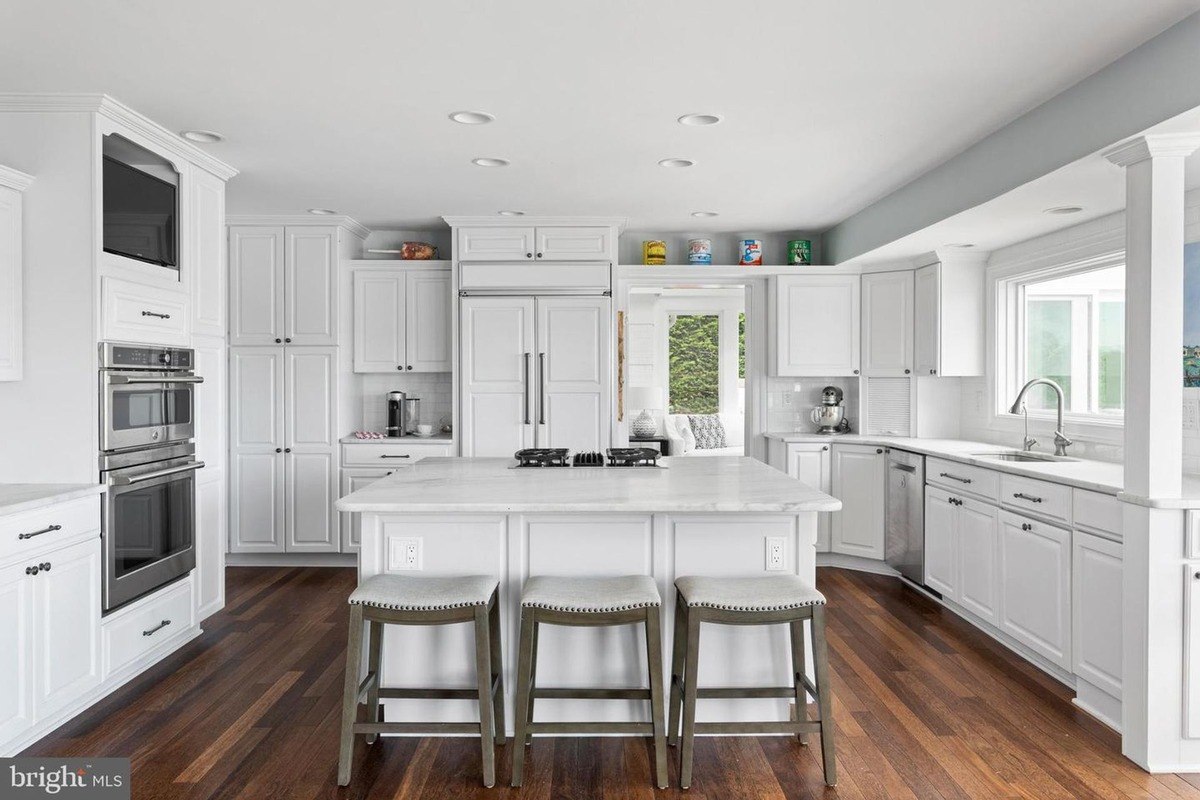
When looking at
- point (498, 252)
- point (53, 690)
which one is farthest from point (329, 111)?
point (53, 690)

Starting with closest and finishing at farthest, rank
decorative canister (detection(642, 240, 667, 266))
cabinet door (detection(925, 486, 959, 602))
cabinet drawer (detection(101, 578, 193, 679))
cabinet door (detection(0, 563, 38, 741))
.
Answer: cabinet door (detection(0, 563, 38, 741)) < cabinet drawer (detection(101, 578, 193, 679)) < cabinet door (detection(925, 486, 959, 602)) < decorative canister (detection(642, 240, 667, 266))

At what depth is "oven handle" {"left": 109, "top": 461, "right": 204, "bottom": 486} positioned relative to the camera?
3.11 meters

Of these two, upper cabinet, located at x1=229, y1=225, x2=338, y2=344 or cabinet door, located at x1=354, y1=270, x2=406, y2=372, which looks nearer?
upper cabinet, located at x1=229, y1=225, x2=338, y2=344

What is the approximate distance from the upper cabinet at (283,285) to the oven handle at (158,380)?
1543 millimetres

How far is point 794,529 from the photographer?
9.08 ft

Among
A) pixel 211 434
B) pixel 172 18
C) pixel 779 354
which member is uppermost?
pixel 172 18

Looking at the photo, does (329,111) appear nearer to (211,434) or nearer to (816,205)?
(211,434)

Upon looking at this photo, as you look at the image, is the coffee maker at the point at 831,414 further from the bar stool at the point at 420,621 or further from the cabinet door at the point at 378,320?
the bar stool at the point at 420,621

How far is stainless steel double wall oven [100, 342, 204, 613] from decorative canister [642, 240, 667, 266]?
314 centimetres

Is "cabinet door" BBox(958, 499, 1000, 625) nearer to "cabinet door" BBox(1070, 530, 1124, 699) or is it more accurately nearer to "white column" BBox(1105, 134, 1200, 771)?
"cabinet door" BBox(1070, 530, 1124, 699)

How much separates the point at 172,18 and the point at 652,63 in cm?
156

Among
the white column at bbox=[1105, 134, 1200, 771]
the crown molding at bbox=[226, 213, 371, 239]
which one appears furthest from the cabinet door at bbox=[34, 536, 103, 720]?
the white column at bbox=[1105, 134, 1200, 771]

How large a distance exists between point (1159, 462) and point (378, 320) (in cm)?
458

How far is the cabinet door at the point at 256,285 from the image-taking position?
204 inches
